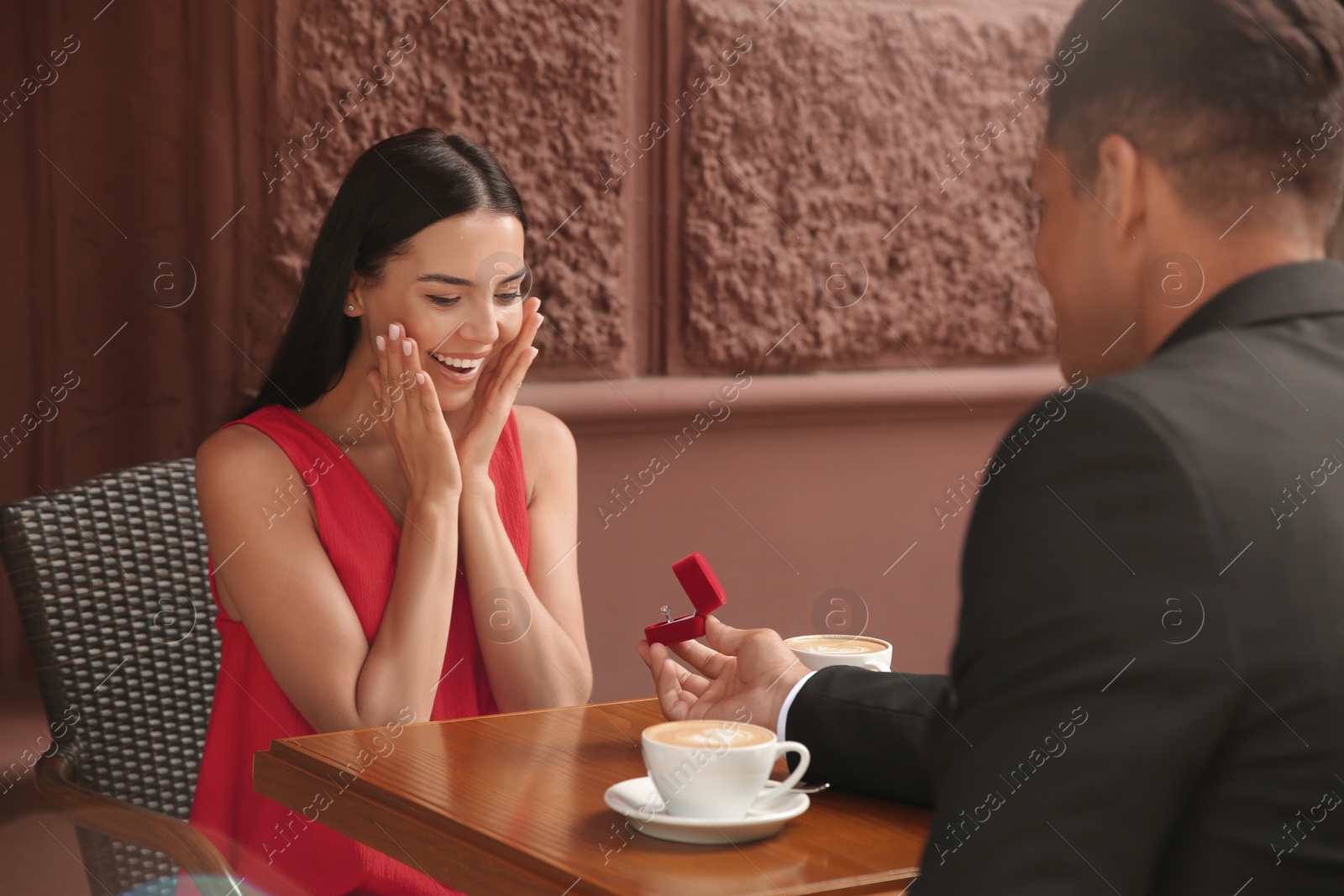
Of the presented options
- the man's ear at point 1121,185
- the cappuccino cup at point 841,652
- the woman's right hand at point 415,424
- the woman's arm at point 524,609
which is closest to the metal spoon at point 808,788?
the cappuccino cup at point 841,652

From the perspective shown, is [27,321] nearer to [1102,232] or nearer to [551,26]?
[551,26]

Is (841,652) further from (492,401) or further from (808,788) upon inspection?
(492,401)

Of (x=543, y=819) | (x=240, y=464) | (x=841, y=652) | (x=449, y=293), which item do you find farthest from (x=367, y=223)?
(x=543, y=819)

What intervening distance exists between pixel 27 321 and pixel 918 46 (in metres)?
2.13

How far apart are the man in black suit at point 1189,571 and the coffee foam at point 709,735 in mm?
396

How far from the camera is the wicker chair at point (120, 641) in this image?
2109 mm

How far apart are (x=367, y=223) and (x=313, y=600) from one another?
0.63 meters

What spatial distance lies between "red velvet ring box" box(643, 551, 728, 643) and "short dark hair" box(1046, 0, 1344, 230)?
2.48ft

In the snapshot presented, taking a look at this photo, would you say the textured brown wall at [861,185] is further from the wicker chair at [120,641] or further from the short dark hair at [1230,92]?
the short dark hair at [1230,92]

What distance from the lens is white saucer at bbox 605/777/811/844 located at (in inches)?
49.9

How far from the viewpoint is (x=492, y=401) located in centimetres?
236

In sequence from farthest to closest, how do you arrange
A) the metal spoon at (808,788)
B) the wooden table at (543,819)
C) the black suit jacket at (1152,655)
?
1. the metal spoon at (808,788)
2. the wooden table at (543,819)
3. the black suit jacket at (1152,655)

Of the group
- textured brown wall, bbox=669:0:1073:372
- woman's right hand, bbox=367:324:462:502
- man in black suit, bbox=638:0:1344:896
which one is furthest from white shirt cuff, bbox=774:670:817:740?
textured brown wall, bbox=669:0:1073:372

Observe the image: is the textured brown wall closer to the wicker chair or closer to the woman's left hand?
the woman's left hand
